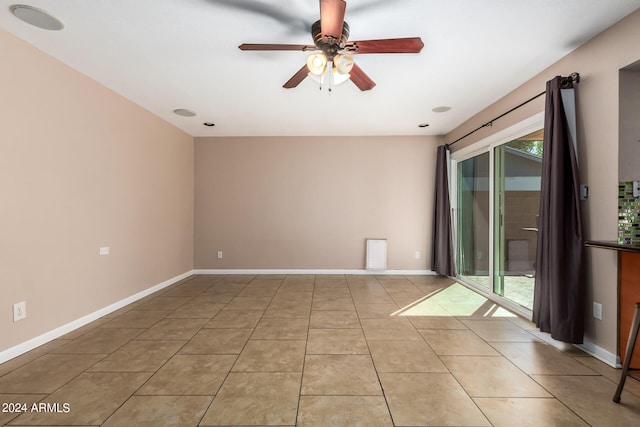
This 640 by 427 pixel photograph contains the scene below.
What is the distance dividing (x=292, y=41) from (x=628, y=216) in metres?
2.77

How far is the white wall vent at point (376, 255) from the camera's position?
17.2 feet

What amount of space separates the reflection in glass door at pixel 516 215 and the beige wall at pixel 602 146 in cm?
72

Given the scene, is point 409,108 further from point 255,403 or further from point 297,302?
point 255,403

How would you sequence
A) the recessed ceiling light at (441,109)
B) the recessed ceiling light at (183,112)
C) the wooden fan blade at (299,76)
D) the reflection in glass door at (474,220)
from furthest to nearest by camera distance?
1. the reflection in glass door at (474,220)
2. the recessed ceiling light at (183,112)
3. the recessed ceiling light at (441,109)
4. the wooden fan blade at (299,76)

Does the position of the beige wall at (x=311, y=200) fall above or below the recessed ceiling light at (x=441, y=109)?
below

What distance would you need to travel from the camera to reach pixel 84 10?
2.02m

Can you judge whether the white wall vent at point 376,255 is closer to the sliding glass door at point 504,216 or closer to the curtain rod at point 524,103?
the sliding glass door at point 504,216

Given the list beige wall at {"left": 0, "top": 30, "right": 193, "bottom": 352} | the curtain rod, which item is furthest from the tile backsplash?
beige wall at {"left": 0, "top": 30, "right": 193, "bottom": 352}

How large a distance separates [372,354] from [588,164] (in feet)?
7.82

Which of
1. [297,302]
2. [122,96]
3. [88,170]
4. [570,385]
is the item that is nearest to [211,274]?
[297,302]

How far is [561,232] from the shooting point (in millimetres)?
2385

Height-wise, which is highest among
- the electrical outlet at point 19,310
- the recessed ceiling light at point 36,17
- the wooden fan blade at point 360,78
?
the recessed ceiling light at point 36,17

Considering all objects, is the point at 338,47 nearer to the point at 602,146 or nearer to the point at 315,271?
the point at 602,146

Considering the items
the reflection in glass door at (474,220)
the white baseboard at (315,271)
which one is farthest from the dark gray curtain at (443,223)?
the white baseboard at (315,271)
